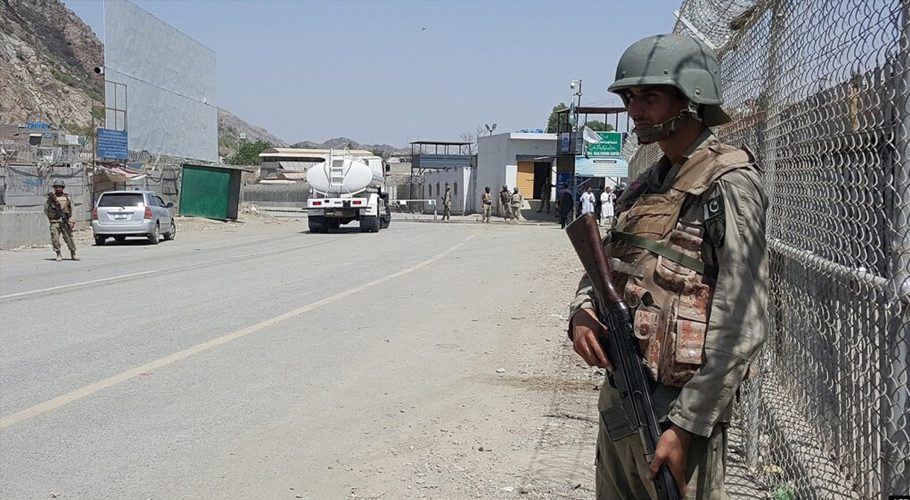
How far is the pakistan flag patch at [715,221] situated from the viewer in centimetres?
224

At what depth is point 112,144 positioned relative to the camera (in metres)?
32.3

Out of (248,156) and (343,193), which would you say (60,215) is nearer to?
(343,193)

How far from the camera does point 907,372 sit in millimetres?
2307

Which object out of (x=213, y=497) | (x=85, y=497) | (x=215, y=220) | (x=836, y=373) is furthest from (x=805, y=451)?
(x=215, y=220)

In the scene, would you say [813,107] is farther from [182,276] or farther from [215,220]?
[215,220]

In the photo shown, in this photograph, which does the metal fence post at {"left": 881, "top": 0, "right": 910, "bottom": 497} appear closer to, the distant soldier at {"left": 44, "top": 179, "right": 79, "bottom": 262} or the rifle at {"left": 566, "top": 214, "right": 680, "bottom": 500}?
the rifle at {"left": 566, "top": 214, "right": 680, "bottom": 500}

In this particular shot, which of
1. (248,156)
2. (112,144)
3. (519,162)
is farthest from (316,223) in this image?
(248,156)

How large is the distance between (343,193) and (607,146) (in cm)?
1432

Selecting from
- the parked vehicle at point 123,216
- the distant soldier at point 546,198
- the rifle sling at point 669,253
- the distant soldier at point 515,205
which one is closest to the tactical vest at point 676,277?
the rifle sling at point 669,253

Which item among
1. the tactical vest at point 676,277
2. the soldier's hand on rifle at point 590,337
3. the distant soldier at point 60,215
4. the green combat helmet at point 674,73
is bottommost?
the distant soldier at point 60,215

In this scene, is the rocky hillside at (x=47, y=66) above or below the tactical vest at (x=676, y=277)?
above

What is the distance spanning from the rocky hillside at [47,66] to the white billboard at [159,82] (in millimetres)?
16780

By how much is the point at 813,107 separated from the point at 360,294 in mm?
9015

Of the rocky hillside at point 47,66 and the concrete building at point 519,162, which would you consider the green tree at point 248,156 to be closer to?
the rocky hillside at point 47,66
